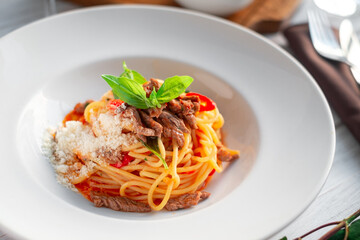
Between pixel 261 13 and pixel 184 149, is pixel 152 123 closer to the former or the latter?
pixel 184 149

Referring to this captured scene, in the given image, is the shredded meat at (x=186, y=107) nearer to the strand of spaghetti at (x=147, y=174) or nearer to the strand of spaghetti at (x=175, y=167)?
the strand of spaghetti at (x=175, y=167)

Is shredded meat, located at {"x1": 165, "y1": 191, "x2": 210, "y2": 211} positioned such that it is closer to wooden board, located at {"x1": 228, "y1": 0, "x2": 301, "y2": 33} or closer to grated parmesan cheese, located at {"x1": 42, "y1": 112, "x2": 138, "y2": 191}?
grated parmesan cheese, located at {"x1": 42, "y1": 112, "x2": 138, "y2": 191}

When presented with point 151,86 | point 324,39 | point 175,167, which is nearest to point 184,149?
point 175,167

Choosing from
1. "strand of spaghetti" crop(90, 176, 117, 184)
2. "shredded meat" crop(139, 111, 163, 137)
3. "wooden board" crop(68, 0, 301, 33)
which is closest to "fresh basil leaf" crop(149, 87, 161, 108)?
"shredded meat" crop(139, 111, 163, 137)

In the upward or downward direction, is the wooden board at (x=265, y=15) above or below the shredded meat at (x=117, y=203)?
above

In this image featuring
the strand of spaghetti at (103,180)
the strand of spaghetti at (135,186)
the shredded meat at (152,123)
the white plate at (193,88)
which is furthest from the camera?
the strand of spaghetti at (103,180)

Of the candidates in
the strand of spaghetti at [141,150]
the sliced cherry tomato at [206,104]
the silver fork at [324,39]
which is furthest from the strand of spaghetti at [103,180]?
the silver fork at [324,39]

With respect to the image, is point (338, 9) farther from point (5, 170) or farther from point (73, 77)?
point (5, 170)
